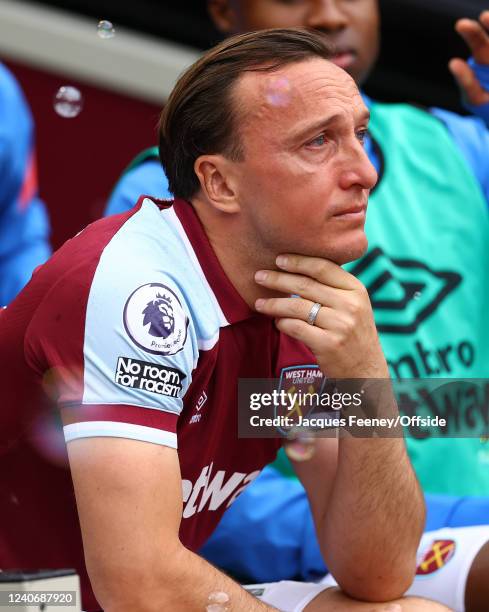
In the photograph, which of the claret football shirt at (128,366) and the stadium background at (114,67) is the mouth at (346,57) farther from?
the claret football shirt at (128,366)

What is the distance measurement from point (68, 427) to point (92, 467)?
0.08 meters

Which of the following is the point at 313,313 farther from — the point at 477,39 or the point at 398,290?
the point at 477,39

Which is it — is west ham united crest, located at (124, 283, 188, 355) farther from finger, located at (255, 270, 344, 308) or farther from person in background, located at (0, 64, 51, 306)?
person in background, located at (0, 64, 51, 306)

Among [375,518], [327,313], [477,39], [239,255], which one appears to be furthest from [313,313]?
[477,39]

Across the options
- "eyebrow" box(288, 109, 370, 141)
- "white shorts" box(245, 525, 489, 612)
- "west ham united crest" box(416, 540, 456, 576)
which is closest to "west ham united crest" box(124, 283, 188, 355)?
"eyebrow" box(288, 109, 370, 141)

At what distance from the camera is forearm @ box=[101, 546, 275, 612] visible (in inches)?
68.6

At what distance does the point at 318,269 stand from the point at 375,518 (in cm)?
45

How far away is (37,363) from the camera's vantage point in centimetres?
188

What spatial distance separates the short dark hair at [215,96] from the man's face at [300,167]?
22mm

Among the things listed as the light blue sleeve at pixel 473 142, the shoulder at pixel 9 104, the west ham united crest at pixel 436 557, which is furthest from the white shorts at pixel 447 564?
the shoulder at pixel 9 104

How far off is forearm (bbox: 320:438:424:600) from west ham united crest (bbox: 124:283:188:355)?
1.37 ft

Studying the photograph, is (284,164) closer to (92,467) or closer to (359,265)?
(92,467)

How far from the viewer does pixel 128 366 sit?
178cm

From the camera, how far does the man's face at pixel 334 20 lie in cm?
308
